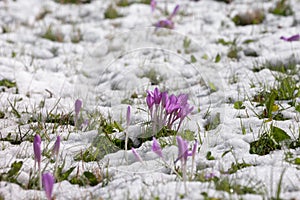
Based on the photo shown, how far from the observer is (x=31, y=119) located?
3422mm

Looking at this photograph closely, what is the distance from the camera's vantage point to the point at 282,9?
6.01 metres

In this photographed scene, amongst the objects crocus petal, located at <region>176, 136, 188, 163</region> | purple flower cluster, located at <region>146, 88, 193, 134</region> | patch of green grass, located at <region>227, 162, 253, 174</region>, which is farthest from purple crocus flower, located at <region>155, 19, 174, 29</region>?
crocus petal, located at <region>176, 136, 188, 163</region>

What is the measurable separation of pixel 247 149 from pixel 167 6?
13.0 feet

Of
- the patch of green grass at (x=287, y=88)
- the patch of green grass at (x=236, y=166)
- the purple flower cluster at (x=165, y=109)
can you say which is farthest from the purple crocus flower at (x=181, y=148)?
the patch of green grass at (x=287, y=88)

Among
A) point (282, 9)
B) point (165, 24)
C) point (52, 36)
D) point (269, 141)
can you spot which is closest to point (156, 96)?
point (269, 141)

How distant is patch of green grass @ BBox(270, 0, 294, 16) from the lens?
5.94 metres

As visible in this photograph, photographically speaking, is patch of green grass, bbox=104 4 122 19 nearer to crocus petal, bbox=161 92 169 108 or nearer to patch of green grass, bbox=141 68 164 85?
patch of green grass, bbox=141 68 164 85

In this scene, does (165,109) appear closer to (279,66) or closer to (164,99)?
(164,99)

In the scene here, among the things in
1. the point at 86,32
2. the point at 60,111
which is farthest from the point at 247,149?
the point at 86,32

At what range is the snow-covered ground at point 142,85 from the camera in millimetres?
2500

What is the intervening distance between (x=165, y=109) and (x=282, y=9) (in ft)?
12.2

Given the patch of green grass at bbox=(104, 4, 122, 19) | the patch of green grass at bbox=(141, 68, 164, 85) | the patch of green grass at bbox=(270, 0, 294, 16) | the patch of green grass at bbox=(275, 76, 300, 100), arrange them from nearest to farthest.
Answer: the patch of green grass at bbox=(275, 76, 300, 100) < the patch of green grass at bbox=(141, 68, 164, 85) < the patch of green grass at bbox=(270, 0, 294, 16) < the patch of green grass at bbox=(104, 4, 122, 19)

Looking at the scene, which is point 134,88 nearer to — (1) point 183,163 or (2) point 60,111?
(2) point 60,111

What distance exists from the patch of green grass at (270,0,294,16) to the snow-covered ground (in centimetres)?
10
